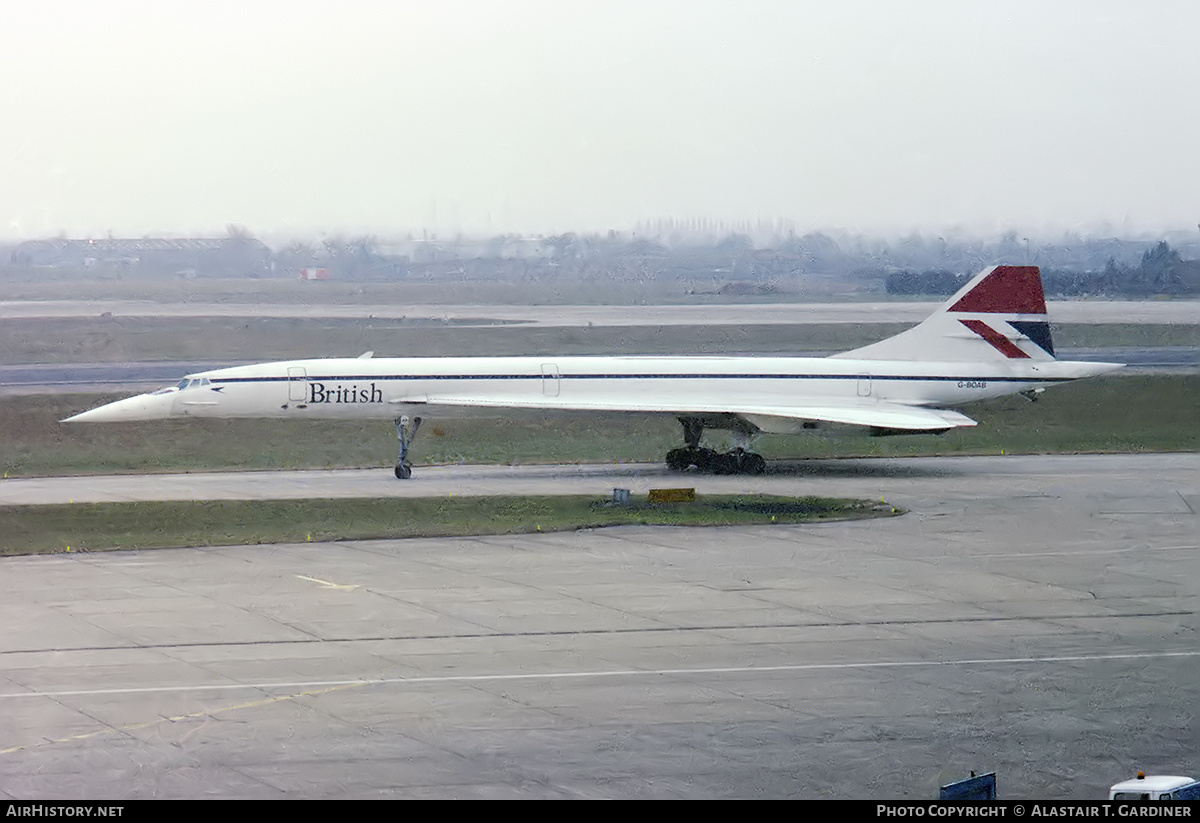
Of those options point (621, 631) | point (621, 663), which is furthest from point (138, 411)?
point (621, 663)

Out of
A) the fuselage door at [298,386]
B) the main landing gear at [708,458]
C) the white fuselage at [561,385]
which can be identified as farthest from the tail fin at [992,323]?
the fuselage door at [298,386]

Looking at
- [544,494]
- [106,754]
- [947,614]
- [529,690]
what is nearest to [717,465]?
[544,494]

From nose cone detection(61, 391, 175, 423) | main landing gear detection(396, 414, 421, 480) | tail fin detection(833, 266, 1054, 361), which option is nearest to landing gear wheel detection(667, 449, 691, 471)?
main landing gear detection(396, 414, 421, 480)

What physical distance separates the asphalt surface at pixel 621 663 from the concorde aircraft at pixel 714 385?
931cm

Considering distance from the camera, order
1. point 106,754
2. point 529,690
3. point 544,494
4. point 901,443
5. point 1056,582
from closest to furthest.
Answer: point 106,754, point 529,690, point 1056,582, point 544,494, point 901,443

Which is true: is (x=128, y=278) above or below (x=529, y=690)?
above

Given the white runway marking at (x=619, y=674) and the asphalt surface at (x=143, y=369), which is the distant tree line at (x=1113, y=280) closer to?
the asphalt surface at (x=143, y=369)

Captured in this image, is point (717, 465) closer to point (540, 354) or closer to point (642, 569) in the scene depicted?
point (642, 569)

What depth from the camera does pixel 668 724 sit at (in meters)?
14.8

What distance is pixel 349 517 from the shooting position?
28922 mm

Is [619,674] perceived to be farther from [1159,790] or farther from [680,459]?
[680,459]

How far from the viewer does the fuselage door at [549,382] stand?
37000mm

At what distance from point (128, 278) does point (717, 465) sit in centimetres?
4154

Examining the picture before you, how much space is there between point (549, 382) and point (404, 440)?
392cm
